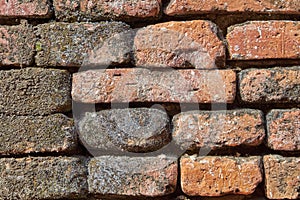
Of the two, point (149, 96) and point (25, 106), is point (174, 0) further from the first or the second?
point (25, 106)

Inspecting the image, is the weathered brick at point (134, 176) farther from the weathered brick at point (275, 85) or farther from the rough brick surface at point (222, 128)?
the weathered brick at point (275, 85)

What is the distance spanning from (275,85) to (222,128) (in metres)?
0.14

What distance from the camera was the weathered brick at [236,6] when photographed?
0.96 metres

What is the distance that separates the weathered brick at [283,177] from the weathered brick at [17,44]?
1.83ft

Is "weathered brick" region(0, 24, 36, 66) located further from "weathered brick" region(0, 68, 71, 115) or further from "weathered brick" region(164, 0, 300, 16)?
"weathered brick" region(164, 0, 300, 16)

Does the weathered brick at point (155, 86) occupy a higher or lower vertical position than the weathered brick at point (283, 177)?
higher

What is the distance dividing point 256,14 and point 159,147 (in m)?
0.35

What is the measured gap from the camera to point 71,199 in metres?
1.00

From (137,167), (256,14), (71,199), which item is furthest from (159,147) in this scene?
(256,14)

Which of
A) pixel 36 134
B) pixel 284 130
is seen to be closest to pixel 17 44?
pixel 36 134

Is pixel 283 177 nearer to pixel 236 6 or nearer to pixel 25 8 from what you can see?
pixel 236 6

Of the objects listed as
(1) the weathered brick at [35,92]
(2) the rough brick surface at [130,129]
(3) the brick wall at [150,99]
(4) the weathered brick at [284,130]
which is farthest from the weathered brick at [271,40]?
(1) the weathered brick at [35,92]

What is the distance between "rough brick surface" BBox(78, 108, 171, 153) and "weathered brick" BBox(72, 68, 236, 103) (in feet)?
0.10

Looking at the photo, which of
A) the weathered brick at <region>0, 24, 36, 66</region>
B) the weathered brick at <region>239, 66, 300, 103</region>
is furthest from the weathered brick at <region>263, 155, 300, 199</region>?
the weathered brick at <region>0, 24, 36, 66</region>
